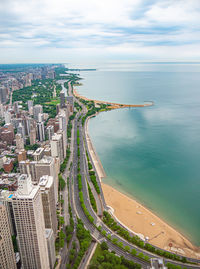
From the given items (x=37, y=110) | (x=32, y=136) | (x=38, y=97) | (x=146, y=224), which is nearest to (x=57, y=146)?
(x=32, y=136)

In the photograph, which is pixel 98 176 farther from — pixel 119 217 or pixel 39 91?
pixel 39 91

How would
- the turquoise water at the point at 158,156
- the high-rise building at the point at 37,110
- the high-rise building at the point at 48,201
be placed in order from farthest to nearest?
the high-rise building at the point at 37,110
the turquoise water at the point at 158,156
the high-rise building at the point at 48,201

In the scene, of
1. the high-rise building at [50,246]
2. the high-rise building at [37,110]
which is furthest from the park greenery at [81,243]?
the high-rise building at [37,110]

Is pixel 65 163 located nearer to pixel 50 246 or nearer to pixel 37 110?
pixel 50 246

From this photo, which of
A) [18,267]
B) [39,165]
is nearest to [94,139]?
[39,165]

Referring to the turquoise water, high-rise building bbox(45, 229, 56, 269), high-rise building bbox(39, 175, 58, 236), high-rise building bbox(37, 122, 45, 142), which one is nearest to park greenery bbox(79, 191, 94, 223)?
high-rise building bbox(39, 175, 58, 236)

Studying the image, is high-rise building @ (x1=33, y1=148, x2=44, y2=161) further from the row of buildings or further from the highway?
the highway

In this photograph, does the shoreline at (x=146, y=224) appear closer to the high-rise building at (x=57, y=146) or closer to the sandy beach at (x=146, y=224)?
the sandy beach at (x=146, y=224)
